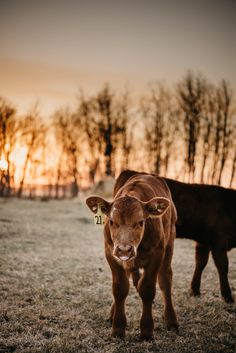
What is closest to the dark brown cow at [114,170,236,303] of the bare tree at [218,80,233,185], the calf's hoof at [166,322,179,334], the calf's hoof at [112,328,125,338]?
the calf's hoof at [166,322,179,334]

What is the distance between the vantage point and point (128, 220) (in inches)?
161

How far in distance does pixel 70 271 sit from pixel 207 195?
3184 millimetres

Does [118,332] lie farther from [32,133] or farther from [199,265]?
[32,133]

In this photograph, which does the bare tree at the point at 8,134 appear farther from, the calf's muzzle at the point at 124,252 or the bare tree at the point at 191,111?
the calf's muzzle at the point at 124,252

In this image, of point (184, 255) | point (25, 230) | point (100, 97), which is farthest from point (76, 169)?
point (184, 255)

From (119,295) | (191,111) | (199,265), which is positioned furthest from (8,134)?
(119,295)

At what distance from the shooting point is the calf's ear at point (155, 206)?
4379 mm

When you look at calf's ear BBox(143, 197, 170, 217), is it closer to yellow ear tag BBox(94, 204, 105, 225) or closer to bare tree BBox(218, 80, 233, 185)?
yellow ear tag BBox(94, 204, 105, 225)

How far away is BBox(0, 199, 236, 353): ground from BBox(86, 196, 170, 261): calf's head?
1.15m

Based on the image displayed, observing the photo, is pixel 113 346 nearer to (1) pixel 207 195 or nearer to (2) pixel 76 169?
(1) pixel 207 195

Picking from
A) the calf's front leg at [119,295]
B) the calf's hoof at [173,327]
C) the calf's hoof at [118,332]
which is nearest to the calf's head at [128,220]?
the calf's front leg at [119,295]

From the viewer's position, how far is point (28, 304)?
5.38m

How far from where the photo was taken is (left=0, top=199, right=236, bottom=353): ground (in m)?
4.20

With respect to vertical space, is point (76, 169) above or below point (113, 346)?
above
